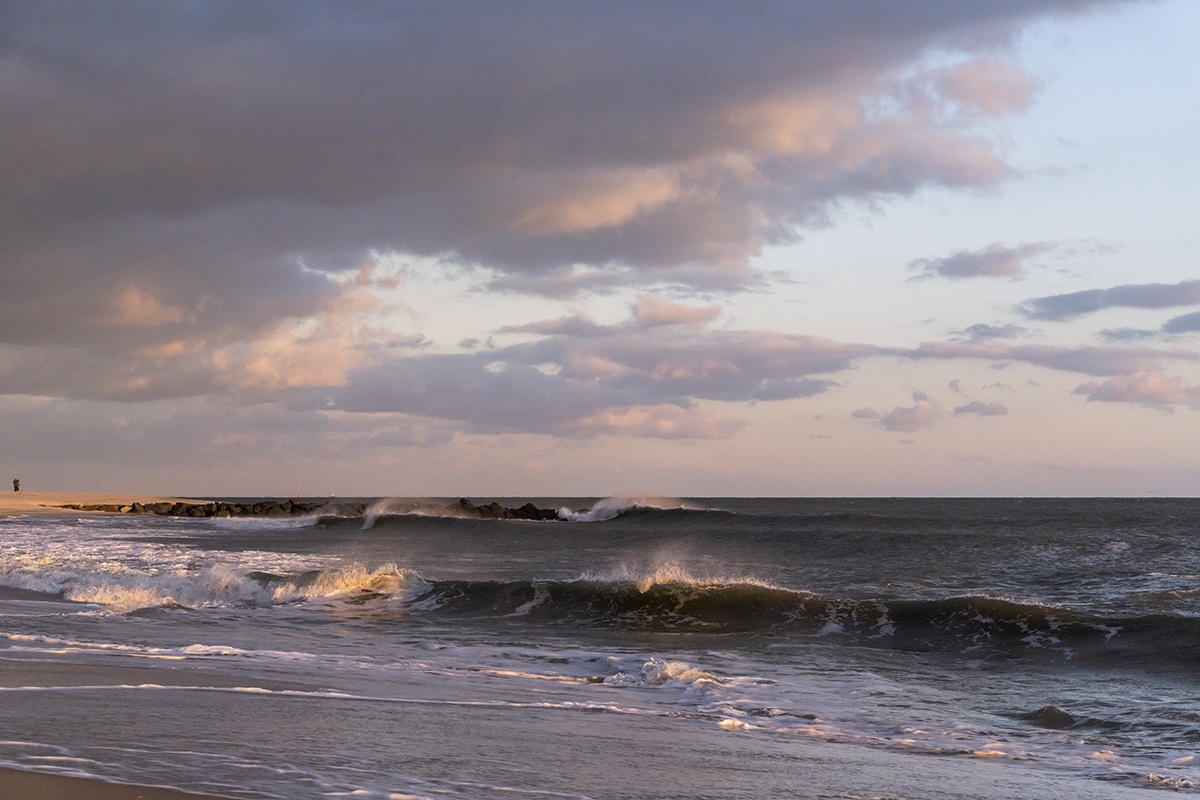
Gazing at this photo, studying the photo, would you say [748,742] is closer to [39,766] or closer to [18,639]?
[39,766]

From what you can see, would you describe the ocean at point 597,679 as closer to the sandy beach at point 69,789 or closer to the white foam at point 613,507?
the sandy beach at point 69,789

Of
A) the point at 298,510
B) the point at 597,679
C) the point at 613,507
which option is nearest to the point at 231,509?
the point at 298,510

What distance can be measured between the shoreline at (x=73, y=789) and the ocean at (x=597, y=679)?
0.16m

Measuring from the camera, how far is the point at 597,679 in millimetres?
11688

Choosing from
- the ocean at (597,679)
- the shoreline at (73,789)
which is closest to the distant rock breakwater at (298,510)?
the ocean at (597,679)

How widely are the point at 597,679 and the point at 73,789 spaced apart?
6863mm

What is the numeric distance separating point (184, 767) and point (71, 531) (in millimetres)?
37017

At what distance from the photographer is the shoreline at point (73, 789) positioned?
536 cm

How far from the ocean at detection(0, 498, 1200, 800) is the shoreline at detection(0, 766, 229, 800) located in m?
0.16

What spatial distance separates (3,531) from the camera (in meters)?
Result: 37.2

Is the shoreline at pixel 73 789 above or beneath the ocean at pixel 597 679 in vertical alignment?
above

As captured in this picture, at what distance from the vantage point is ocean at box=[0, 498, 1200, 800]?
6754mm

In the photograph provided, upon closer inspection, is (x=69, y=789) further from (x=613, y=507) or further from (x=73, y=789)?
(x=613, y=507)

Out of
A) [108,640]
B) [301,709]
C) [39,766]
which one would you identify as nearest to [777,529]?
[108,640]
